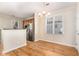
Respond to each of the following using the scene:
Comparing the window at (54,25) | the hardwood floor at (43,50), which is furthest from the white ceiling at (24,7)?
the hardwood floor at (43,50)

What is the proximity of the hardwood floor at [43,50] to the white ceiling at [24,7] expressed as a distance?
0.56 meters

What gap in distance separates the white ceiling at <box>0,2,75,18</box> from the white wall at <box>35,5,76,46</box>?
87mm

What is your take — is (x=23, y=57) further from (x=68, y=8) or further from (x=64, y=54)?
(x=68, y=8)

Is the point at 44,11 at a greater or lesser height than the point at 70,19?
greater

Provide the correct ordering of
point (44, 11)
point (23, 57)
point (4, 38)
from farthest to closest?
point (4, 38) → point (44, 11) → point (23, 57)

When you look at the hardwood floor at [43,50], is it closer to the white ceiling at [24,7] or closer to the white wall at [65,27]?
the white wall at [65,27]

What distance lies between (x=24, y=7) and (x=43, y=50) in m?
0.78

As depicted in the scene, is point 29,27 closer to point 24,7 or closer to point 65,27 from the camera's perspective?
point 24,7

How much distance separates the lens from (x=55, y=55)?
110cm

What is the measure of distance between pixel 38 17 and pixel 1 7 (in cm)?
61

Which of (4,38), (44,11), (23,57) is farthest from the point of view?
(4,38)

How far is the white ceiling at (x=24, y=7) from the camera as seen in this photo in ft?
3.60

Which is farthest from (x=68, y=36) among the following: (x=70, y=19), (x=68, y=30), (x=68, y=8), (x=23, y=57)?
(x=23, y=57)

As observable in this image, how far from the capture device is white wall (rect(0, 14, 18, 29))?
1.13 metres
